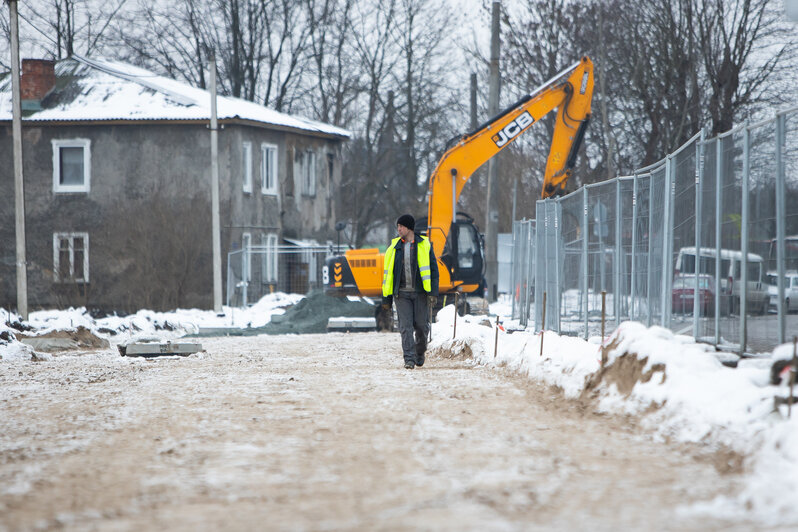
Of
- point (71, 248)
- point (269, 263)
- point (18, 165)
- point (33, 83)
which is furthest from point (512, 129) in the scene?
point (33, 83)

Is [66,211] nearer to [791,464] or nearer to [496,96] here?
[496,96]

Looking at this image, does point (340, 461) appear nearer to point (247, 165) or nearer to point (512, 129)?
point (512, 129)

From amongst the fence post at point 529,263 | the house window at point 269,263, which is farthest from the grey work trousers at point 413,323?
the house window at point 269,263

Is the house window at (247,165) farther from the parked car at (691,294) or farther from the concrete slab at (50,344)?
the parked car at (691,294)

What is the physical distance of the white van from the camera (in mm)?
8391

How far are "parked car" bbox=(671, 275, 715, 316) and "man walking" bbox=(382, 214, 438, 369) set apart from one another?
126 inches

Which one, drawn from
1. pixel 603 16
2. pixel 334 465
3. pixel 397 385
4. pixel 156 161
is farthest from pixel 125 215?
pixel 334 465

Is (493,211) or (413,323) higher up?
(493,211)

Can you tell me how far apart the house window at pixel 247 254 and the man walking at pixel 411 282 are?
16655mm

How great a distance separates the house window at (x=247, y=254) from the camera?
97.2ft

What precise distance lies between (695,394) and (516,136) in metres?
14.2

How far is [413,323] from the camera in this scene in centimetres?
1279

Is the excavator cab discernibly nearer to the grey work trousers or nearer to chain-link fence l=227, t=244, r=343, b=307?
chain-link fence l=227, t=244, r=343, b=307

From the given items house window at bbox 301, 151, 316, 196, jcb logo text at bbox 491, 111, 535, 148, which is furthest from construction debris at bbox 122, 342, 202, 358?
house window at bbox 301, 151, 316, 196
